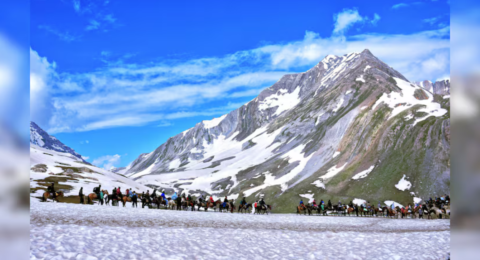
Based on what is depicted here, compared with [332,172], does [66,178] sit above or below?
below

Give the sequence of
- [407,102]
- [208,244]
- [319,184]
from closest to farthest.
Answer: [208,244] → [319,184] → [407,102]

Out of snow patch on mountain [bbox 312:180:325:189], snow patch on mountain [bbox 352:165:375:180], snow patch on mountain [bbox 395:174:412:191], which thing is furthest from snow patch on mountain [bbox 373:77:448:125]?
snow patch on mountain [bbox 312:180:325:189]

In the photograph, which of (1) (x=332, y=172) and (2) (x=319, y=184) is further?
(1) (x=332, y=172)

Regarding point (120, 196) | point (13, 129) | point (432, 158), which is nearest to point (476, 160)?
point (13, 129)

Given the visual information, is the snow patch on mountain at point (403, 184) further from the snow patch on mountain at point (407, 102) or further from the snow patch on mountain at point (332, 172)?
the snow patch on mountain at point (407, 102)

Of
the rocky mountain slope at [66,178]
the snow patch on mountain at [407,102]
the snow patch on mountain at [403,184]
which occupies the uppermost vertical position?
the snow patch on mountain at [407,102]

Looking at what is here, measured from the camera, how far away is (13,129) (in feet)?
20.1

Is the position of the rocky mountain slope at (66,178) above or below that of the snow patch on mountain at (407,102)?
below

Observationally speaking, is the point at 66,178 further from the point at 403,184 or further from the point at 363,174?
the point at 403,184

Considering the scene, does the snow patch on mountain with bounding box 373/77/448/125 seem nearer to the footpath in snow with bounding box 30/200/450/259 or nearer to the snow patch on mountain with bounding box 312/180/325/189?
the snow patch on mountain with bounding box 312/180/325/189

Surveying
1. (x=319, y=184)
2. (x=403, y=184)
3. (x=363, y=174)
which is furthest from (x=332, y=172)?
(x=403, y=184)

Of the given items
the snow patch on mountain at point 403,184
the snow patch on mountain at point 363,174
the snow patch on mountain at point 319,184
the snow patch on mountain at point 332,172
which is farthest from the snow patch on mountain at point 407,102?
the snow patch on mountain at point 319,184

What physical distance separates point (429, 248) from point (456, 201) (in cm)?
2243

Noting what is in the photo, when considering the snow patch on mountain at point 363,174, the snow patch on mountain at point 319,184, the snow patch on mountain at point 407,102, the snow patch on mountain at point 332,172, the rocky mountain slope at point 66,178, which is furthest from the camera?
the snow patch on mountain at point 407,102
